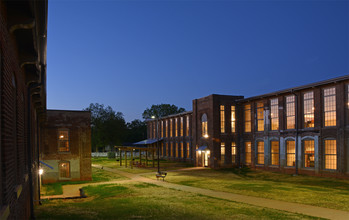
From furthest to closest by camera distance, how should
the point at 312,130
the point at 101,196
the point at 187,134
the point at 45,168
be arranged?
the point at 187,134, the point at 312,130, the point at 45,168, the point at 101,196

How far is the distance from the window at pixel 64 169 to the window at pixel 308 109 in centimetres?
2364

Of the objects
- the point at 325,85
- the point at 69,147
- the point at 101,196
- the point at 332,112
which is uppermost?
the point at 325,85

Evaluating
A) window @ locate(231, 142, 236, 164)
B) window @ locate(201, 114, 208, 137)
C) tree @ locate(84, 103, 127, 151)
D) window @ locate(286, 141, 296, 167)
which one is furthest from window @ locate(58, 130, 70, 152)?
tree @ locate(84, 103, 127, 151)

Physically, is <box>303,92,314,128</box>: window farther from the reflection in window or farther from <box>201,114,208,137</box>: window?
<box>201,114,208,137</box>: window

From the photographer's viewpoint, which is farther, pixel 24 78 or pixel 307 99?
pixel 307 99

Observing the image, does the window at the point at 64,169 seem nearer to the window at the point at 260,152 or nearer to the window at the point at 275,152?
the window at the point at 260,152

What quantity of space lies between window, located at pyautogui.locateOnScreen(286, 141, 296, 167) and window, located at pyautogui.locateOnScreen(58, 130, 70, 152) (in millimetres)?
22618

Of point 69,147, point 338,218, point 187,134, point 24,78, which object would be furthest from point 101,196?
point 187,134

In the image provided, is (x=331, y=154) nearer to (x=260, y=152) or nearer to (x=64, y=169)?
(x=260, y=152)

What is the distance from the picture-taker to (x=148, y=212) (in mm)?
13688

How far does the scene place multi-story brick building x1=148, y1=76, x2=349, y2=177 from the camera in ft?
90.4

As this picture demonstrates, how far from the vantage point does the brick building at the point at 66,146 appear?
27891 mm

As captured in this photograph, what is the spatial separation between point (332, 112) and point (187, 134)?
2674 cm

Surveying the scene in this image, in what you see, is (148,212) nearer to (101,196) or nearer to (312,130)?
(101,196)
